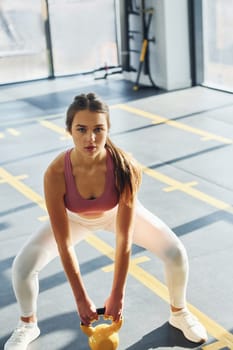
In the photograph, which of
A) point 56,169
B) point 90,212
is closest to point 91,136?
point 56,169

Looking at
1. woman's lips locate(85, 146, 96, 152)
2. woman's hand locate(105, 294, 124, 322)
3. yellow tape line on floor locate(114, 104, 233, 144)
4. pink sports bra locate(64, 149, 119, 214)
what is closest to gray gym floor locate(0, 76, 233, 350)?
yellow tape line on floor locate(114, 104, 233, 144)

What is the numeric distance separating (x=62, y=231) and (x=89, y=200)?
21 centimetres

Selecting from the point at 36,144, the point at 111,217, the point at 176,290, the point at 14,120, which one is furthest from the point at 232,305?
the point at 14,120

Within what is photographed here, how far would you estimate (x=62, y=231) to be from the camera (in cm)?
343

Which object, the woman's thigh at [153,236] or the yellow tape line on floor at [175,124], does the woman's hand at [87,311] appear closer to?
the woman's thigh at [153,236]

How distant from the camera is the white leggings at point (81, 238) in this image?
3637 mm

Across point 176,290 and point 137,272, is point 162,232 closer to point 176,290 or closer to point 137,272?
point 176,290

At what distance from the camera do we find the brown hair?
10.9 ft

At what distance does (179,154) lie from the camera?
7438 millimetres

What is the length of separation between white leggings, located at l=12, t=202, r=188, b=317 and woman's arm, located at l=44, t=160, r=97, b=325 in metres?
0.18

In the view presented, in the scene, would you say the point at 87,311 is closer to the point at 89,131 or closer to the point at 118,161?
the point at 118,161

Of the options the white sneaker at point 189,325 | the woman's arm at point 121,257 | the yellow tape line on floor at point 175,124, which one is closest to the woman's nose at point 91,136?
the woman's arm at point 121,257

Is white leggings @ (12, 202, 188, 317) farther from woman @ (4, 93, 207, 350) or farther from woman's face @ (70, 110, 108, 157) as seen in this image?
woman's face @ (70, 110, 108, 157)

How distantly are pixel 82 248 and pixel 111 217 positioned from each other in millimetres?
1709
